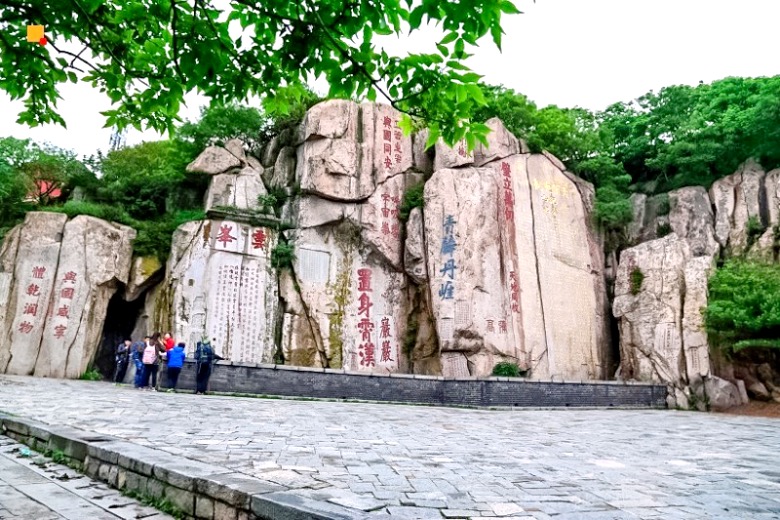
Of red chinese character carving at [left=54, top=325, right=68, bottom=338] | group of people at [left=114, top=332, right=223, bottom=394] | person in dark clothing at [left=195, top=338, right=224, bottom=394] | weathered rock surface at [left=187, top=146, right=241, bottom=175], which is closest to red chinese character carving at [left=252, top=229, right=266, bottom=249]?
weathered rock surface at [left=187, top=146, right=241, bottom=175]

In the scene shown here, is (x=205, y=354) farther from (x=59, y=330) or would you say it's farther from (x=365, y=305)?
(x=59, y=330)

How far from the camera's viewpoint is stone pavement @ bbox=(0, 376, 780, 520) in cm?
356

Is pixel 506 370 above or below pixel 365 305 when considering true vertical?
below

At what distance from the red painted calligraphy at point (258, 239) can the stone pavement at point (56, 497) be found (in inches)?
452

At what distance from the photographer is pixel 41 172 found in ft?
58.9

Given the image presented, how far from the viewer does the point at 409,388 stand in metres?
13.0

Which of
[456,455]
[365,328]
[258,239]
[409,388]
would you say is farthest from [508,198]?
[456,455]

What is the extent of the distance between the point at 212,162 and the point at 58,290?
5921mm

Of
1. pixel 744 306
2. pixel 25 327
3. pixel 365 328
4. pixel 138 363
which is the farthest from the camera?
pixel 365 328

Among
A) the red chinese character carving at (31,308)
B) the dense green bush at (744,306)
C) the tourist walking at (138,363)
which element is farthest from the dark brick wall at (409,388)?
the red chinese character carving at (31,308)

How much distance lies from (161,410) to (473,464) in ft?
17.6

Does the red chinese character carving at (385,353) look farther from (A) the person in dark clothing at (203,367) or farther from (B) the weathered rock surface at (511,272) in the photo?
(A) the person in dark clothing at (203,367)

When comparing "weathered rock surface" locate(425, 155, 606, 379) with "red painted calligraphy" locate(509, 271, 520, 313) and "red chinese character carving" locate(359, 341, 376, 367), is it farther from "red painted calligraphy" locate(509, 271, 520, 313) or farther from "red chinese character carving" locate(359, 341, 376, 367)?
"red chinese character carving" locate(359, 341, 376, 367)

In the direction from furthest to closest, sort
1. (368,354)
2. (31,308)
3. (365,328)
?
(365,328) < (368,354) < (31,308)
